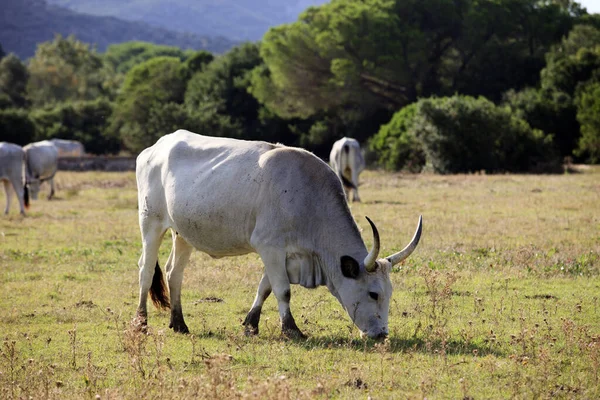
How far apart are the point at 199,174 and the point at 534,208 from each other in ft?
41.6

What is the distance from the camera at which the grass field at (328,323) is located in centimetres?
686

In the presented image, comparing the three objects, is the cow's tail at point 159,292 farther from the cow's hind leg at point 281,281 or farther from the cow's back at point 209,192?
the cow's hind leg at point 281,281

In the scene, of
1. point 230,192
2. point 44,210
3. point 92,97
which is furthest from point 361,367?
point 92,97

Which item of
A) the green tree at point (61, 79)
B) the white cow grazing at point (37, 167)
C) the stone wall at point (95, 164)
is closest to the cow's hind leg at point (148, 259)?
the white cow grazing at point (37, 167)

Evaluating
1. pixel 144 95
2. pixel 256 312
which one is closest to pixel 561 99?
pixel 144 95

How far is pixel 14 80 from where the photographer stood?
89.3m

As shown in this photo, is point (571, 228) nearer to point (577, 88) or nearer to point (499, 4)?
point (577, 88)

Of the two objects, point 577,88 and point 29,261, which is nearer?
point 29,261

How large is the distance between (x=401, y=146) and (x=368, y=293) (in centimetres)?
3536

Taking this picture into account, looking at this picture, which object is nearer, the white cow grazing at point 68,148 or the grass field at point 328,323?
the grass field at point 328,323

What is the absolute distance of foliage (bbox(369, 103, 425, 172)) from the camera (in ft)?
139

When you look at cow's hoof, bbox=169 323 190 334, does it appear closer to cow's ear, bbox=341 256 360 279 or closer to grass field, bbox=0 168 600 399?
grass field, bbox=0 168 600 399

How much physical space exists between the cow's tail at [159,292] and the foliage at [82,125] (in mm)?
52423

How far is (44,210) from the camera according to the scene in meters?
24.5
